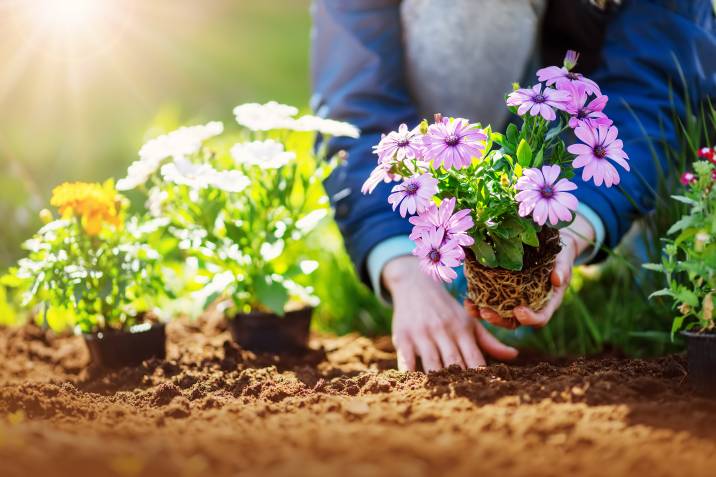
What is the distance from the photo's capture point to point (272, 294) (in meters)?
2.08

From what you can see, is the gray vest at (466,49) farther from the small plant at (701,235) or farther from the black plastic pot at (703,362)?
the black plastic pot at (703,362)

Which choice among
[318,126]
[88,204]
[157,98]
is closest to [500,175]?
[318,126]

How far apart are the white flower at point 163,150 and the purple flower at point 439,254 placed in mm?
765

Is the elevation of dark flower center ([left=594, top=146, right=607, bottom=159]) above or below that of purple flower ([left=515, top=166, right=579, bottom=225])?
above

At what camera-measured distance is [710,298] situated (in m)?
1.49

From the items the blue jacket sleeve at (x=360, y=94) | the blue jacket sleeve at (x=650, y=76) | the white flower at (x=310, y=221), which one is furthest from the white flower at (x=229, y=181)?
the blue jacket sleeve at (x=650, y=76)

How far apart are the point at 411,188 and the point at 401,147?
9 cm

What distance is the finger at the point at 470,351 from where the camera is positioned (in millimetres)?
1863

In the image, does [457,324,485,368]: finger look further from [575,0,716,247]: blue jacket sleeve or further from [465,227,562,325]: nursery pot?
[575,0,716,247]: blue jacket sleeve

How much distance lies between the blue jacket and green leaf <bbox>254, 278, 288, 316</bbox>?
249 mm

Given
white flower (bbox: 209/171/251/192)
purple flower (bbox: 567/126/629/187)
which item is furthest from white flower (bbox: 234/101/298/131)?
purple flower (bbox: 567/126/629/187)

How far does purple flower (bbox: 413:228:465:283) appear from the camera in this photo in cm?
150

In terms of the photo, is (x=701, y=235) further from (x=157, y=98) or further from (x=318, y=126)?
(x=157, y=98)

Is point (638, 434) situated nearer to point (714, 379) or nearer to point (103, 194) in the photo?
point (714, 379)
